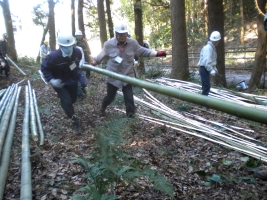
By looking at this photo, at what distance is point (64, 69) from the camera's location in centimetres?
538

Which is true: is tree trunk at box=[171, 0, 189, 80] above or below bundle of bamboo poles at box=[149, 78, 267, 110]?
above

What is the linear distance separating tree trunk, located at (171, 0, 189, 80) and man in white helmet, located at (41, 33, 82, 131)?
519 centimetres

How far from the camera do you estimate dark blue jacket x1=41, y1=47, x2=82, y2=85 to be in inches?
204

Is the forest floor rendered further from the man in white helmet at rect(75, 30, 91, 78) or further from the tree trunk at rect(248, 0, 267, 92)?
the man in white helmet at rect(75, 30, 91, 78)

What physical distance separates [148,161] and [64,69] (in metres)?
2.57

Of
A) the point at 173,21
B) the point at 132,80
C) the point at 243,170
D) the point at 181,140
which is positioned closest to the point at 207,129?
the point at 181,140

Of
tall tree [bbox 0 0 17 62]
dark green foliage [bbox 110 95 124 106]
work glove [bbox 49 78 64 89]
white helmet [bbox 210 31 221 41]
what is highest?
tall tree [bbox 0 0 17 62]

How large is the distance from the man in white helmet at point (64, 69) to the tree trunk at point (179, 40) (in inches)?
204

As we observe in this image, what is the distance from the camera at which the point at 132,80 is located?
2.82 m

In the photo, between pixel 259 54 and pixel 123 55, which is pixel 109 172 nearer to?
pixel 123 55

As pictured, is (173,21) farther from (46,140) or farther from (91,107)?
(46,140)

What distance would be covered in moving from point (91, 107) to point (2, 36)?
8.83 meters

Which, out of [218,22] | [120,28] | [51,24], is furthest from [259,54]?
[51,24]

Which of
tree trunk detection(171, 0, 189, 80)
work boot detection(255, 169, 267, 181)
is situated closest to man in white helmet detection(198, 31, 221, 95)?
tree trunk detection(171, 0, 189, 80)
